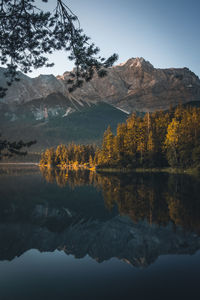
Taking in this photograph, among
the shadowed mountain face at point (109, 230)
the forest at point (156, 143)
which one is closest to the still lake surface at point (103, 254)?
the shadowed mountain face at point (109, 230)

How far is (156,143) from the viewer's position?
51.5 m

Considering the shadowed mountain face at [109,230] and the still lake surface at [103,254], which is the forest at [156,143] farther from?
the still lake surface at [103,254]

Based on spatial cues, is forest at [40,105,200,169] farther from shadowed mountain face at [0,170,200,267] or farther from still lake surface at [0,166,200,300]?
still lake surface at [0,166,200,300]

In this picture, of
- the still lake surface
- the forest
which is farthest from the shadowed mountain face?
the forest

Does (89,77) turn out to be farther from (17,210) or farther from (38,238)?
(17,210)

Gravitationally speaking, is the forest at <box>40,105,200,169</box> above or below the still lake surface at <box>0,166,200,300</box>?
above

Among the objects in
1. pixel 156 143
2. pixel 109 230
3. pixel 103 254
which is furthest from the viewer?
pixel 156 143

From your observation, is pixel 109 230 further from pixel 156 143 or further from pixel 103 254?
pixel 156 143

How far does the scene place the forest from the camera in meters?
45.0

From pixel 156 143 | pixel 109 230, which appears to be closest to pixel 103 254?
pixel 109 230

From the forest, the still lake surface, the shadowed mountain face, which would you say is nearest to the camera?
the still lake surface

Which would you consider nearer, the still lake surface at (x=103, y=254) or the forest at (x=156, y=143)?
the still lake surface at (x=103, y=254)

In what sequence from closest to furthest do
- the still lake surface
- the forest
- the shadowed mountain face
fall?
the still lake surface, the shadowed mountain face, the forest

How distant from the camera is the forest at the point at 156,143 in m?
45.0
